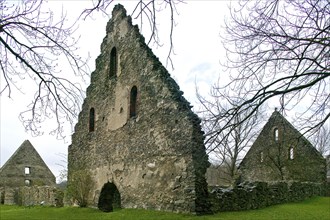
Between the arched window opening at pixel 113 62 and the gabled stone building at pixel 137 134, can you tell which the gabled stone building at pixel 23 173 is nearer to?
the gabled stone building at pixel 137 134

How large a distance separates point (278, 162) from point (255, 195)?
40.4 ft

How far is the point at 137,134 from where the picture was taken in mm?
15203

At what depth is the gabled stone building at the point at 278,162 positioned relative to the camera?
28.0m

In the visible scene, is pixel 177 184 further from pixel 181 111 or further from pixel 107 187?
pixel 107 187

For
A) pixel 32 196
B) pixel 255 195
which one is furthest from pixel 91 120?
pixel 32 196

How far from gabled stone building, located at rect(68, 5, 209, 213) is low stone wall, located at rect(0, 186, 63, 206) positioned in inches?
121

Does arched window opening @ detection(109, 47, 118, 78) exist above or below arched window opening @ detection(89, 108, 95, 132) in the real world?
above

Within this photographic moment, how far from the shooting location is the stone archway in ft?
55.9

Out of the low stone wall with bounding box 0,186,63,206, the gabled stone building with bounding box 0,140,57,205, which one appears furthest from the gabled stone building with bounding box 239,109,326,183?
the gabled stone building with bounding box 0,140,57,205

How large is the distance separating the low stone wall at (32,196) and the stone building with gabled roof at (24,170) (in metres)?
2.22

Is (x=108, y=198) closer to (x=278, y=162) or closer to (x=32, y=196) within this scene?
(x=32, y=196)

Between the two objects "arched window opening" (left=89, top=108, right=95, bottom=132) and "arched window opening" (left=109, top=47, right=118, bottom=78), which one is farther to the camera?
"arched window opening" (left=89, top=108, right=95, bottom=132)

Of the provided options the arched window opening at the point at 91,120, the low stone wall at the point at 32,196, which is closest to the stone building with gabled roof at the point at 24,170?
the low stone wall at the point at 32,196

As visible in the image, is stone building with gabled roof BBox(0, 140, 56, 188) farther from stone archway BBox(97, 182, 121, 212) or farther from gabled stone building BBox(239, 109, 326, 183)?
stone archway BBox(97, 182, 121, 212)
